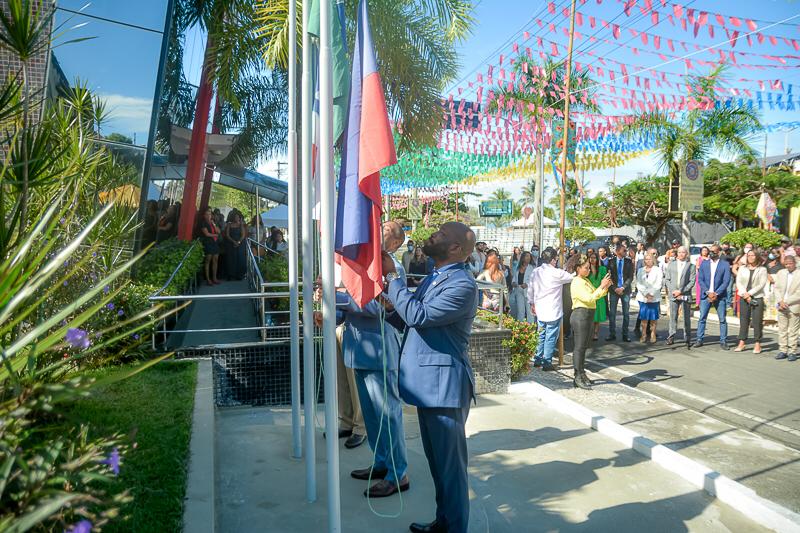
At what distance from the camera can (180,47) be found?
43.2ft

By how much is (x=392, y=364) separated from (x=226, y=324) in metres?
6.05

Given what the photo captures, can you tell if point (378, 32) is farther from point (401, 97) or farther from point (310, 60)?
point (310, 60)

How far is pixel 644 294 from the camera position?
12.6 metres

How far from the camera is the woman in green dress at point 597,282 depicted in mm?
11977

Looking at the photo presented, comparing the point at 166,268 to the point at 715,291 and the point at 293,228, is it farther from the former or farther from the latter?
the point at 715,291

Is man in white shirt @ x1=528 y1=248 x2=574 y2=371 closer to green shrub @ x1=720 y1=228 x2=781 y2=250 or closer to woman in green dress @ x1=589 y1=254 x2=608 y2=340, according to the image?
woman in green dress @ x1=589 y1=254 x2=608 y2=340

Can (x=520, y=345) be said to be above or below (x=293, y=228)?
below

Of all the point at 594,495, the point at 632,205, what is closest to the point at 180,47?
the point at 594,495

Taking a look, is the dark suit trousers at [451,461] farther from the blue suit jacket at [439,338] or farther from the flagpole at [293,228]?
the flagpole at [293,228]

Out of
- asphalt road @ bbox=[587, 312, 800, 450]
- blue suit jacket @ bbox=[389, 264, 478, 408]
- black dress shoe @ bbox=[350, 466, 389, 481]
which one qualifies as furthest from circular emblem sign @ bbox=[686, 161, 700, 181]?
blue suit jacket @ bbox=[389, 264, 478, 408]

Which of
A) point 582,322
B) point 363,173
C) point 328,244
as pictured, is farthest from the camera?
point 582,322

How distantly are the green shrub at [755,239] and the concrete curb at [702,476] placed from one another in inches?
695

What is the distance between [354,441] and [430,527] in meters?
1.79

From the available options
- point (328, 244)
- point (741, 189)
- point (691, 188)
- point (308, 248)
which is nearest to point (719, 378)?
point (308, 248)
